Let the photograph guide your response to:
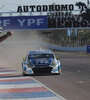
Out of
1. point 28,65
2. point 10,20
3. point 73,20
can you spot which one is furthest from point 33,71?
point 73,20

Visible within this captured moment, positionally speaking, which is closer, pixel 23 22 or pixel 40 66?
pixel 40 66

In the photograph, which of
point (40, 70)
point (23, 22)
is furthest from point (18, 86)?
point (23, 22)

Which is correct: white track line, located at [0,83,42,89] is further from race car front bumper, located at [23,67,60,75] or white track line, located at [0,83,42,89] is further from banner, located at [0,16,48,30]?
banner, located at [0,16,48,30]

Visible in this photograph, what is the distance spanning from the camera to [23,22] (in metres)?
58.8

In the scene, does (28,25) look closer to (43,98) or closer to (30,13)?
(30,13)

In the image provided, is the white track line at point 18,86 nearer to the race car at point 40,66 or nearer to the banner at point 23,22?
the race car at point 40,66

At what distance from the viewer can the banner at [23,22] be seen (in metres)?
58.2

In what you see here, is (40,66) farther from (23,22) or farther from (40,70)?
(23,22)

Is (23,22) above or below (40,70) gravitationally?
above

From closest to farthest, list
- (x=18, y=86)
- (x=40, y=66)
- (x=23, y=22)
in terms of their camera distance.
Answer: (x=18, y=86) < (x=40, y=66) < (x=23, y=22)

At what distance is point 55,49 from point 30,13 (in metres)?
24.7

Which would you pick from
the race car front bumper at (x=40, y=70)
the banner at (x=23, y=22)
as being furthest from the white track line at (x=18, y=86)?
the banner at (x=23, y=22)

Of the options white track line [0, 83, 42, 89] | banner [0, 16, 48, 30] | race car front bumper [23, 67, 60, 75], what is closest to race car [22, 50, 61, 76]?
race car front bumper [23, 67, 60, 75]

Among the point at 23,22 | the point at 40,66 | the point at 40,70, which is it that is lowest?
the point at 40,70
